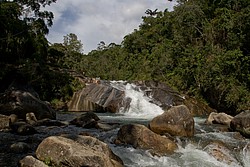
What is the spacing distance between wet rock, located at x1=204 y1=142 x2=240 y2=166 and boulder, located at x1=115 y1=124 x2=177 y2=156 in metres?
1.19

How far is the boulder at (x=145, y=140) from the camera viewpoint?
1009cm

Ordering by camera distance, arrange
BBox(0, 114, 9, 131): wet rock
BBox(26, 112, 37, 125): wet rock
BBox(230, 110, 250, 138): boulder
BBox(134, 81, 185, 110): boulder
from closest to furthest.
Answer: BBox(0, 114, 9, 131): wet rock < BBox(230, 110, 250, 138): boulder < BBox(26, 112, 37, 125): wet rock < BBox(134, 81, 185, 110): boulder

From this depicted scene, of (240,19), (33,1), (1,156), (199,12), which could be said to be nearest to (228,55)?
(240,19)

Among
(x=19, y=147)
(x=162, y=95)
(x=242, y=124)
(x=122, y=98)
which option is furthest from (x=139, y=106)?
(x=19, y=147)

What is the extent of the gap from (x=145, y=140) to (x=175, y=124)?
7.04ft

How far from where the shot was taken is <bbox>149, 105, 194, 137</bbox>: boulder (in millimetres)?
11836

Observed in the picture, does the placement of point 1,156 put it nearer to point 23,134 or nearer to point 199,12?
point 23,134

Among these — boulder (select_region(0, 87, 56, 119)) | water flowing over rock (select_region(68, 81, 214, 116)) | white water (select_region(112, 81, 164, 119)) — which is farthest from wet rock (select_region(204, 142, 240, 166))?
water flowing over rock (select_region(68, 81, 214, 116))

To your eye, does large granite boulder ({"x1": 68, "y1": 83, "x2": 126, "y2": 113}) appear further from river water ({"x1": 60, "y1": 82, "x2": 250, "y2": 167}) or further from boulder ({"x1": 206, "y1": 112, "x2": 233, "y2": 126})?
river water ({"x1": 60, "y1": 82, "x2": 250, "y2": 167})

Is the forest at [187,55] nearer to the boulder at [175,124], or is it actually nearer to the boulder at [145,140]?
the boulder at [175,124]

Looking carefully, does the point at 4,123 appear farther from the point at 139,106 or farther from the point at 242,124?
the point at 139,106

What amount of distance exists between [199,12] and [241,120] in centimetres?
1950

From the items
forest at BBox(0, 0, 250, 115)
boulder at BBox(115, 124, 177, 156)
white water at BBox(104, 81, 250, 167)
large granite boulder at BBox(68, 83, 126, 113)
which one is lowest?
white water at BBox(104, 81, 250, 167)

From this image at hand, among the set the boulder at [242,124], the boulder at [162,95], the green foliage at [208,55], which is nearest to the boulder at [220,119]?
the boulder at [242,124]
